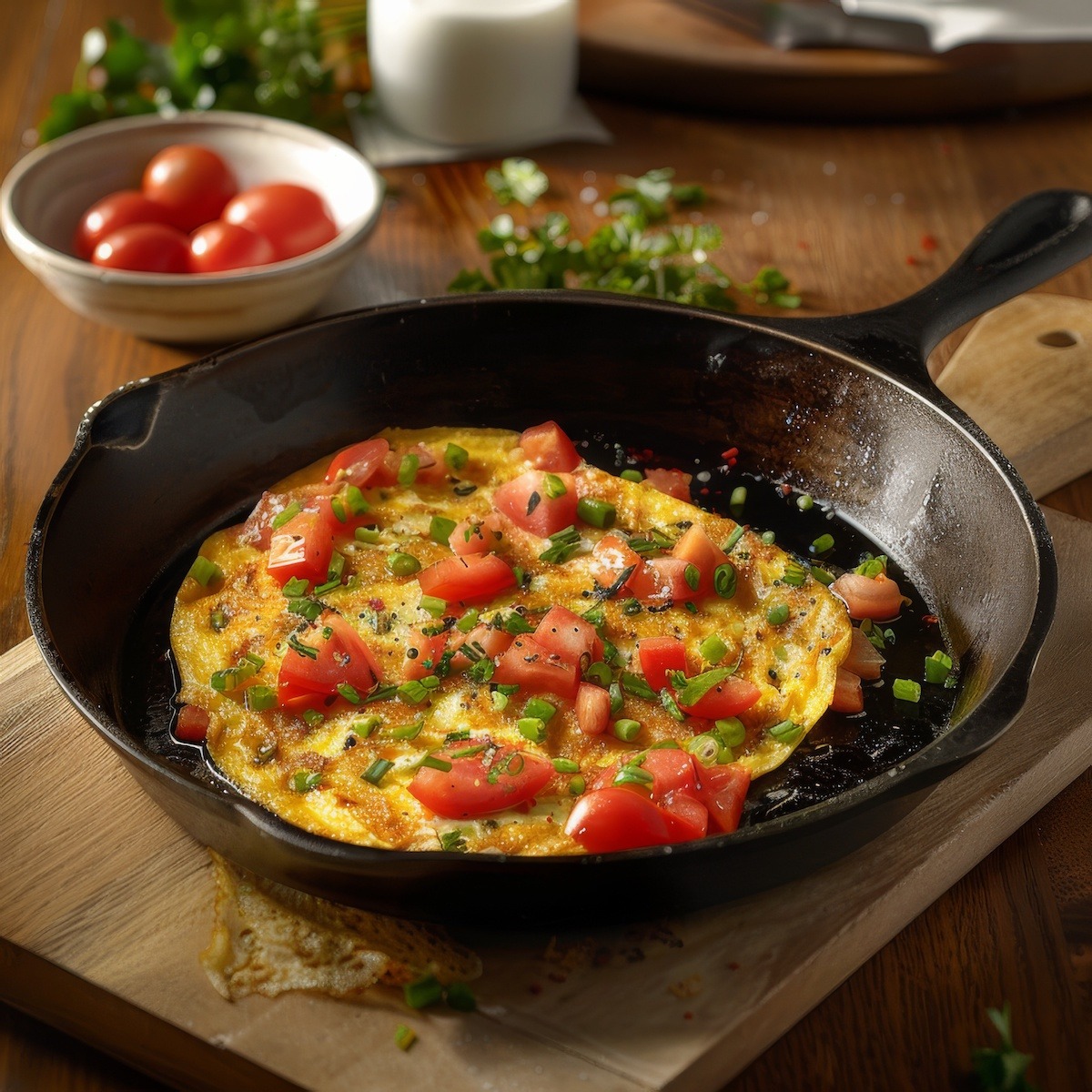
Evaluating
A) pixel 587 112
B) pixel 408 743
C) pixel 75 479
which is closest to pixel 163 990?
pixel 408 743

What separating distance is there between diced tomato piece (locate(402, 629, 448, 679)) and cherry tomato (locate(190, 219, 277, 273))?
67.5 inches

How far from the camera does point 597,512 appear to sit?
2988 mm

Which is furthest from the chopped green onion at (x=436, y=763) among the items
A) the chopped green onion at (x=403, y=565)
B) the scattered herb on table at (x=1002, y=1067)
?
the scattered herb on table at (x=1002, y=1067)

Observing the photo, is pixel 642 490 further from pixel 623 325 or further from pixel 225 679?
pixel 225 679

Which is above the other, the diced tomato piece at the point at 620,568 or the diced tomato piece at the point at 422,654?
the diced tomato piece at the point at 422,654

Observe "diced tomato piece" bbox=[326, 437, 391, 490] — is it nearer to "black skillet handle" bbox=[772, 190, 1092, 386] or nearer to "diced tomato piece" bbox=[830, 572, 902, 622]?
"black skillet handle" bbox=[772, 190, 1092, 386]

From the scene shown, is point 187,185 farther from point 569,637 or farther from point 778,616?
point 778,616

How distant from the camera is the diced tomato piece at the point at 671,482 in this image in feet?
10.2

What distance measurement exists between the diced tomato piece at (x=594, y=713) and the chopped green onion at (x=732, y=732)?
23cm

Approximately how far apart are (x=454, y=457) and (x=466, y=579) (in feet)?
1.51

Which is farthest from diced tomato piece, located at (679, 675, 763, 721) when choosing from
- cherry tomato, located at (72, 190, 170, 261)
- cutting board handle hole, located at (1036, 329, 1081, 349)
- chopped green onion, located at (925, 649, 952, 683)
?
cherry tomato, located at (72, 190, 170, 261)

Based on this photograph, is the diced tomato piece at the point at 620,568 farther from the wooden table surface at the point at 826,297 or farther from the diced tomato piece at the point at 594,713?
the wooden table surface at the point at 826,297

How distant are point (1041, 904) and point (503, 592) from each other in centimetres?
129

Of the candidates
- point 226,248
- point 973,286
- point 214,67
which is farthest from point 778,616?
point 214,67
